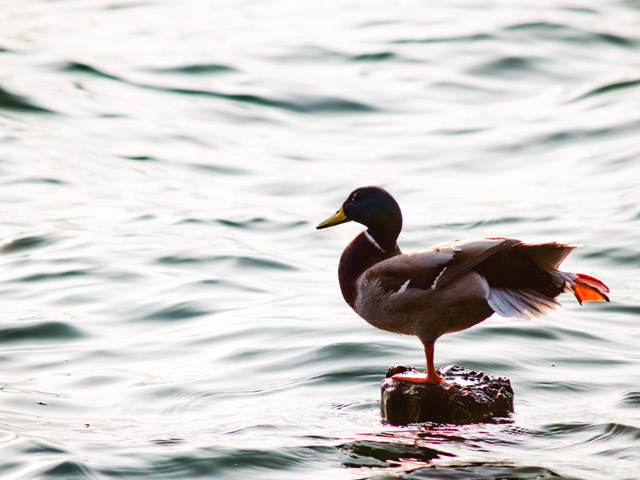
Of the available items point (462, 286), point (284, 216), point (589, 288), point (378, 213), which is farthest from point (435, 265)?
point (284, 216)

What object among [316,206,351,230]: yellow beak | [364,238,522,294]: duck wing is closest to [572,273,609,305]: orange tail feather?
[364,238,522,294]: duck wing

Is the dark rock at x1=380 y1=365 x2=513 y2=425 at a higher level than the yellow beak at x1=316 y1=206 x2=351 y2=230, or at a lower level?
lower

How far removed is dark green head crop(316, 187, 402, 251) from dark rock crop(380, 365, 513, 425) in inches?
33.8

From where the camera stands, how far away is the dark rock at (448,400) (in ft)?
20.5

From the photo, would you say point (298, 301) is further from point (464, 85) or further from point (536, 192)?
point (464, 85)

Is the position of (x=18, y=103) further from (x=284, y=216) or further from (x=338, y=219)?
(x=338, y=219)

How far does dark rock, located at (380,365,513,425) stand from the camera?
6242mm

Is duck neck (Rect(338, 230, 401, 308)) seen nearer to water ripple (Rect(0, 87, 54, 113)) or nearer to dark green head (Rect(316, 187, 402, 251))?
dark green head (Rect(316, 187, 402, 251))

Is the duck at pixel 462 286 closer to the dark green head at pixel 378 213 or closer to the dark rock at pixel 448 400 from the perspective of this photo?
the dark rock at pixel 448 400

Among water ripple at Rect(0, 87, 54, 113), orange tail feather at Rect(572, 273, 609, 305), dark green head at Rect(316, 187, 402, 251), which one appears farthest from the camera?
water ripple at Rect(0, 87, 54, 113)

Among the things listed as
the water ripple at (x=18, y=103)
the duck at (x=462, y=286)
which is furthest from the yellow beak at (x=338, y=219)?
the water ripple at (x=18, y=103)

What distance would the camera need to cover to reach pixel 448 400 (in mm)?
6230

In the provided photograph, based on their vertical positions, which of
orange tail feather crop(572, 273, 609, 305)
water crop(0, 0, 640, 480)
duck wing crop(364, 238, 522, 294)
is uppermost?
duck wing crop(364, 238, 522, 294)

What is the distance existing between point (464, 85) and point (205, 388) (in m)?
11.8
